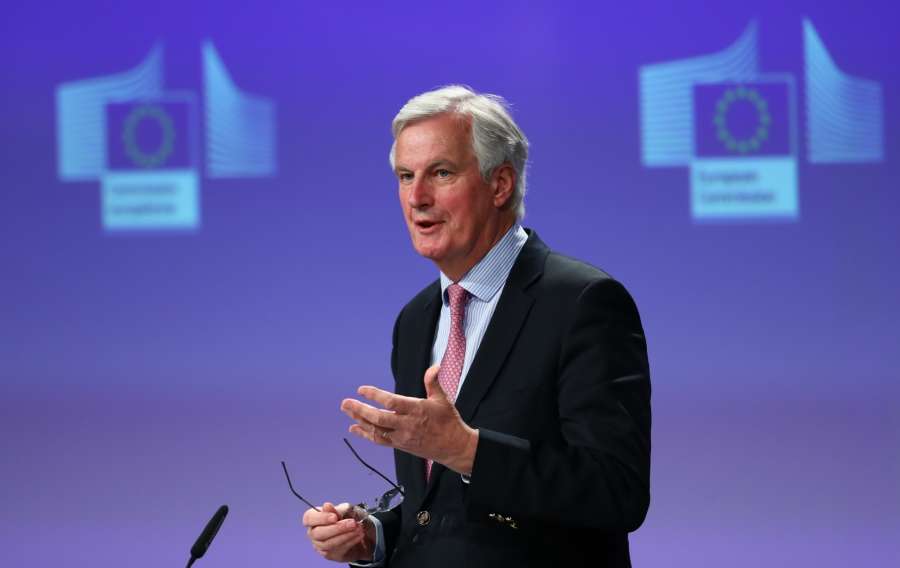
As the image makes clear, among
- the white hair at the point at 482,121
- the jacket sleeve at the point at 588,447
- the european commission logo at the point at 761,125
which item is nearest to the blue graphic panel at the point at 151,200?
the european commission logo at the point at 761,125

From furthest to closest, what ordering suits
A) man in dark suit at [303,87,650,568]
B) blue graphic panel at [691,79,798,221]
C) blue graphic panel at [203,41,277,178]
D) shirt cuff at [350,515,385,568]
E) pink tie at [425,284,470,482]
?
blue graphic panel at [203,41,277,178] < blue graphic panel at [691,79,798,221] < shirt cuff at [350,515,385,568] < pink tie at [425,284,470,482] < man in dark suit at [303,87,650,568]

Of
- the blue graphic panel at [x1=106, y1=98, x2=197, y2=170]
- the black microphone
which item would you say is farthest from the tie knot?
the blue graphic panel at [x1=106, y1=98, x2=197, y2=170]

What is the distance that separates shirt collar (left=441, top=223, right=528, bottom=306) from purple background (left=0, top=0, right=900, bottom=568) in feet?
6.79

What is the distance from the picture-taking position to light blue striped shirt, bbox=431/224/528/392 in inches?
79.1

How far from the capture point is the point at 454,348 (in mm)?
2020

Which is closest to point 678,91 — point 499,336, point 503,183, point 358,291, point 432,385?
point 358,291

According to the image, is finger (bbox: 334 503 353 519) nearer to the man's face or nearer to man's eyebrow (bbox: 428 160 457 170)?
the man's face

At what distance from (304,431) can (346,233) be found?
→ 0.76m

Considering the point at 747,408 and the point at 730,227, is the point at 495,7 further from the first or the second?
the point at 747,408

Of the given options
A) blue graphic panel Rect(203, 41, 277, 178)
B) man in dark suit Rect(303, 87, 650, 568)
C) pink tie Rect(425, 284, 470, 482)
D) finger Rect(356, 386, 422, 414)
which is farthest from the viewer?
blue graphic panel Rect(203, 41, 277, 178)

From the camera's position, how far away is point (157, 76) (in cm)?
429

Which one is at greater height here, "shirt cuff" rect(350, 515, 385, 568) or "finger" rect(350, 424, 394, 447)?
"finger" rect(350, 424, 394, 447)

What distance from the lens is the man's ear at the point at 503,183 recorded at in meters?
2.07

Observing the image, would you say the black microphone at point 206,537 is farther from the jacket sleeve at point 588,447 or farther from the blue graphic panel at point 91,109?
the blue graphic panel at point 91,109
